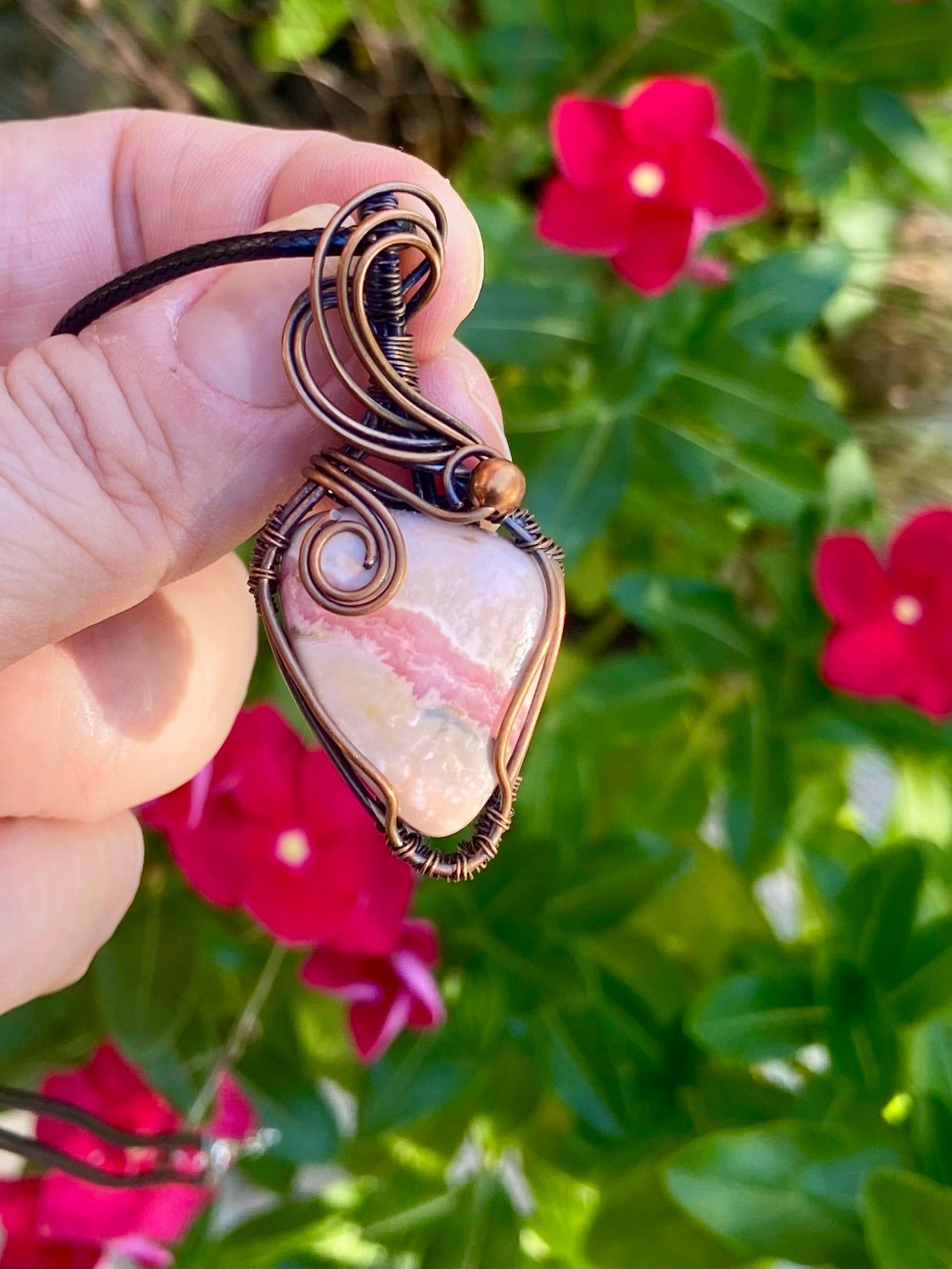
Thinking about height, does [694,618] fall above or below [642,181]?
below

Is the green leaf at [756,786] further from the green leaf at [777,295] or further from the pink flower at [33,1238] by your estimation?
the pink flower at [33,1238]

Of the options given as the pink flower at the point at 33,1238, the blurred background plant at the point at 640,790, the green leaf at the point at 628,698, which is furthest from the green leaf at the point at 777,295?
the pink flower at the point at 33,1238

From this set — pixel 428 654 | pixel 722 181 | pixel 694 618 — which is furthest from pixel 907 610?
pixel 428 654

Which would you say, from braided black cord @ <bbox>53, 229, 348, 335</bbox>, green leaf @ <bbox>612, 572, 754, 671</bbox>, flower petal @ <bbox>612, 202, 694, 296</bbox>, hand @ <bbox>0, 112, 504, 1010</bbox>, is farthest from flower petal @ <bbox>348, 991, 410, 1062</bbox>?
flower petal @ <bbox>612, 202, 694, 296</bbox>

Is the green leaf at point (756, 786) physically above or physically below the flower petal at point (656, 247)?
below

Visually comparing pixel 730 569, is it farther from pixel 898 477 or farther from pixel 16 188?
pixel 16 188

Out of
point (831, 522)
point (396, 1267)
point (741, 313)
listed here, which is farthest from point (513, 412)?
point (396, 1267)

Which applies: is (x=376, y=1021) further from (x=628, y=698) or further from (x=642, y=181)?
(x=642, y=181)

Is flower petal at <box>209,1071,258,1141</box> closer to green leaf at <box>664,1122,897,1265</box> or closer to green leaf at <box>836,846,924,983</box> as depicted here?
green leaf at <box>664,1122,897,1265</box>
